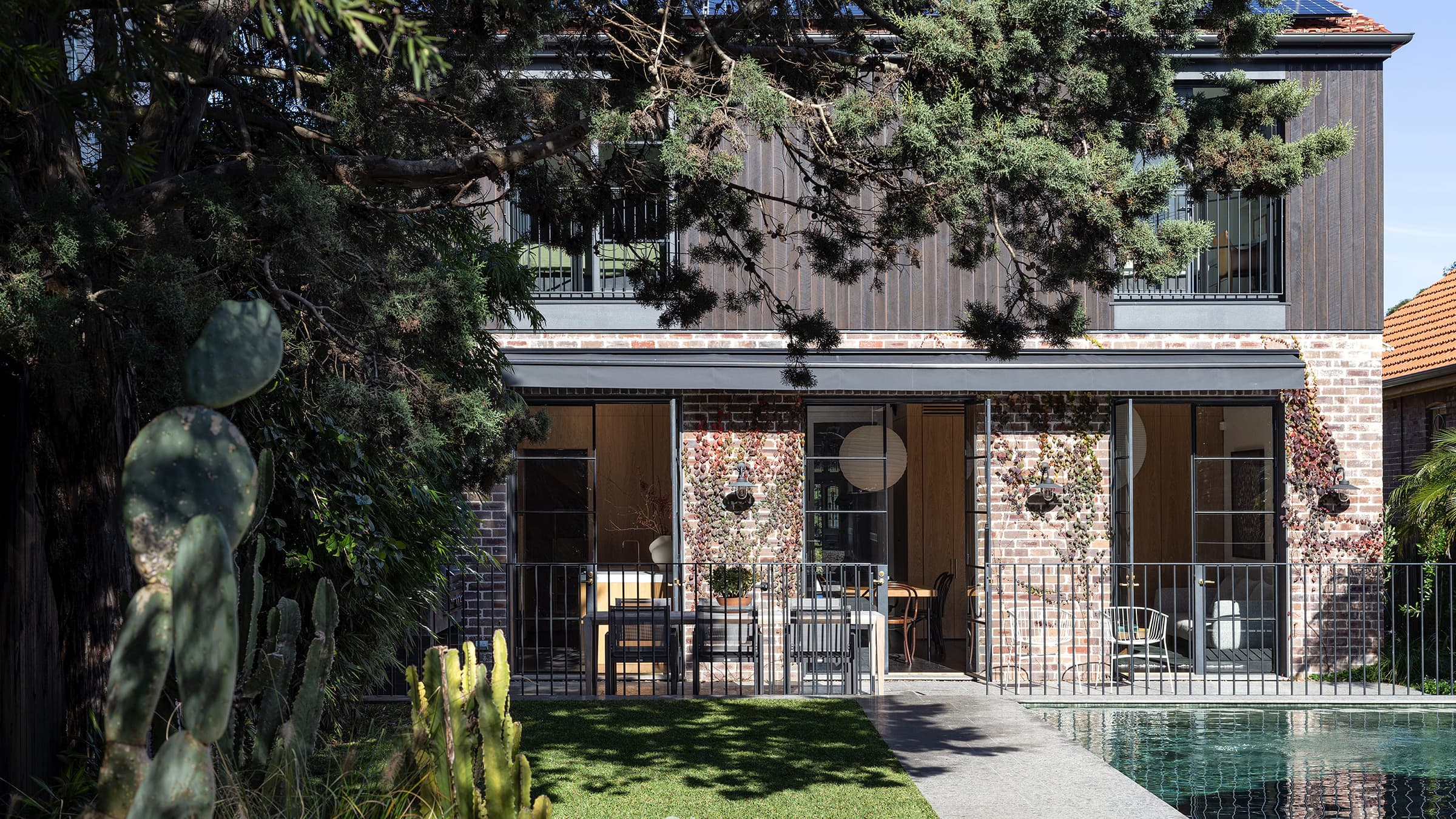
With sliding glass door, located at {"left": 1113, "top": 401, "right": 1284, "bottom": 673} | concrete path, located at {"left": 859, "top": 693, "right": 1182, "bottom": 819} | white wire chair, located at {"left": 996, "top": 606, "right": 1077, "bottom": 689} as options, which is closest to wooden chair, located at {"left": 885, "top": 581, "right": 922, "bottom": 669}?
white wire chair, located at {"left": 996, "top": 606, "right": 1077, "bottom": 689}

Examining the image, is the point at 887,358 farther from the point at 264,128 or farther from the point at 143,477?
the point at 143,477

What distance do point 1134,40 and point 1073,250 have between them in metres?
1.08

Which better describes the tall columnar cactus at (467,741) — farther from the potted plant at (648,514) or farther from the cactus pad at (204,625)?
the potted plant at (648,514)

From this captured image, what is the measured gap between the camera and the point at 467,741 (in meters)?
4.87

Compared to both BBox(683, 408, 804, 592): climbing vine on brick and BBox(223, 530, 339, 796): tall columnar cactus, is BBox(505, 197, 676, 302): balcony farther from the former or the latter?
BBox(223, 530, 339, 796): tall columnar cactus

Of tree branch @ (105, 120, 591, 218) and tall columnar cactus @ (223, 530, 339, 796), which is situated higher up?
tree branch @ (105, 120, 591, 218)

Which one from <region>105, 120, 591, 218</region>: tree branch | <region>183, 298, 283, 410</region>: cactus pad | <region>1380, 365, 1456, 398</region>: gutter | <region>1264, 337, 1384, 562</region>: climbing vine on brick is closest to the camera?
<region>183, 298, 283, 410</region>: cactus pad

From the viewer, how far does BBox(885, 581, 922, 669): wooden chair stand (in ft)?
44.9

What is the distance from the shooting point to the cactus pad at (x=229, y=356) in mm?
3502

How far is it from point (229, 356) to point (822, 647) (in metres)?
8.80

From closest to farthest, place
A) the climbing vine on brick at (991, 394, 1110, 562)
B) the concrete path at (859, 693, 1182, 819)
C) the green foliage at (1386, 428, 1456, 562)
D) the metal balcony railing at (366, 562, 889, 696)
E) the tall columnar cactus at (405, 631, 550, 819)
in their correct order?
the tall columnar cactus at (405, 631, 550, 819), the concrete path at (859, 693, 1182, 819), the metal balcony railing at (366, 562, 889, 696), the green foliage at (1386, 428, 1456, 562), the climbing vine on brick at (991, 394, 1110, 562)

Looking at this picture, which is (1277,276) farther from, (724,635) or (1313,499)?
(724,635)

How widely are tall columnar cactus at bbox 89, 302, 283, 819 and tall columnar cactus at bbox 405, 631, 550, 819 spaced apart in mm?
1363

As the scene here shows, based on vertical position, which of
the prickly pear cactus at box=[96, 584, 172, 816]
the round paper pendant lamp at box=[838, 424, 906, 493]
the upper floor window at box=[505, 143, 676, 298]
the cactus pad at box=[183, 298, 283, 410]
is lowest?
the prickly pear cactus at box=[96, 584, 172, 816]
